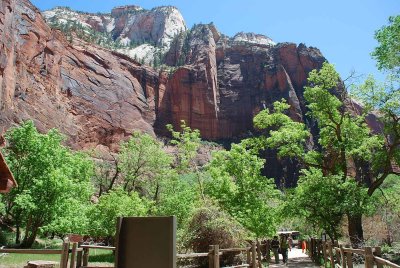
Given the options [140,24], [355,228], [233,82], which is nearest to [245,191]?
[355,228]

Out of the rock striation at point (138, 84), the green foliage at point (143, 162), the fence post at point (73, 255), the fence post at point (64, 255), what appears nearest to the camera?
the fence post at point (64, 255)

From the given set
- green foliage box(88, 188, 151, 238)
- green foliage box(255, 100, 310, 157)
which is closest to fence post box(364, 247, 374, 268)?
green foliage box(255, 100, 310, 157)

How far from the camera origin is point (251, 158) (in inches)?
1014

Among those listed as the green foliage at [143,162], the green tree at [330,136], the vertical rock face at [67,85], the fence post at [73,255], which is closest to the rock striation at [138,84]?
the vertical rock face at [67,85]

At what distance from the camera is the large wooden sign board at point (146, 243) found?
15.5 ft

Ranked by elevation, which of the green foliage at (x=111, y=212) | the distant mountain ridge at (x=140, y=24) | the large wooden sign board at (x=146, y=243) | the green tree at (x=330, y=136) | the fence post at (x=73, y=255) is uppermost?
the distant mountain ridge at (x=140, y=24)

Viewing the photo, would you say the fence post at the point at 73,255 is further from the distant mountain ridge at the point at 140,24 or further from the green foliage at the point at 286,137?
the distant mountain ridge at the point at 140,24

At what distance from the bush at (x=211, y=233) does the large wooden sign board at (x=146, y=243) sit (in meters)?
11.0

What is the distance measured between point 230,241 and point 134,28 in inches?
5977

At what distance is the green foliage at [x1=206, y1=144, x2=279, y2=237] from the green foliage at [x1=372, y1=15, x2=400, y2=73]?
9858mm

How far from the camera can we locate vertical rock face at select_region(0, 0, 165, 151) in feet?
138

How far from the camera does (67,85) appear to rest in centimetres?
6412

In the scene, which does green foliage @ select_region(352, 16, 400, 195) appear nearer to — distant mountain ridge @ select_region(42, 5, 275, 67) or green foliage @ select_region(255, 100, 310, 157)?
Answer: green foliage @ select_region(255, 100, 310, 157)

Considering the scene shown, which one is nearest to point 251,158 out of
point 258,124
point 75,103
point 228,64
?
point 258,124
